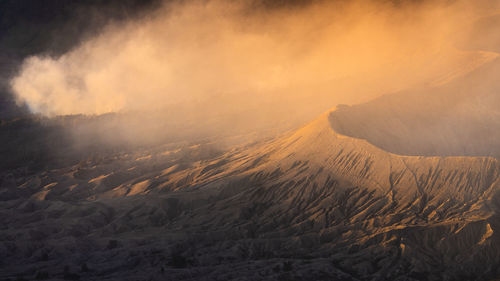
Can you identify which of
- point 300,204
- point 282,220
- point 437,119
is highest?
point 437,119

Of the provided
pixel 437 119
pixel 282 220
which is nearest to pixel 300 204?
pixel 282 220

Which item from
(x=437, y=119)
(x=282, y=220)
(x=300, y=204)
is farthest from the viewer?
(x=437, y=119)

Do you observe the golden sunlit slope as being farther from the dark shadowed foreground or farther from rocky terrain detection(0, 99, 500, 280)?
rocky terrain detection(0, 99, 500, 280)

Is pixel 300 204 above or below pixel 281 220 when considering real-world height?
above

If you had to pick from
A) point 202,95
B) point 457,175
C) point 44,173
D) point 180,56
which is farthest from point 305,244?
point 180,56

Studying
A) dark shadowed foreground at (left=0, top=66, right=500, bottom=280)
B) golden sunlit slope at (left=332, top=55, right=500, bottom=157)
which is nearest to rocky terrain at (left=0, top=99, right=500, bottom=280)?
dark shadowed foreground at (left=0, top=66, right=500, bottom=280)

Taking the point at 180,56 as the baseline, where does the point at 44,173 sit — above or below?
below

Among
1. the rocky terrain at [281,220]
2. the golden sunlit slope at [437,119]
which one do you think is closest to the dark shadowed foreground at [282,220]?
the rocky terrain at [281,220]

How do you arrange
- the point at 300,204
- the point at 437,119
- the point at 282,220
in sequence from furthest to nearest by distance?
the point at 437,119 → the point at 300,204 → the point at 282,220

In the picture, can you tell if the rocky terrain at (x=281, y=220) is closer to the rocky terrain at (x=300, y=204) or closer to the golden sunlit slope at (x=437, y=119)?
the rocky terrain at (x=300, y=204)

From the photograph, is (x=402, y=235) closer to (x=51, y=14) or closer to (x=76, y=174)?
(x=76, y=174)

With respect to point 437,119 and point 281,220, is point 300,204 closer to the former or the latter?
point 281,220
